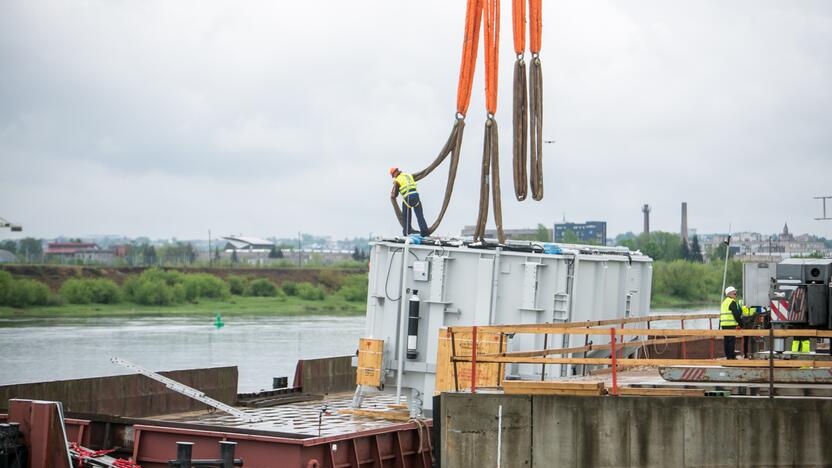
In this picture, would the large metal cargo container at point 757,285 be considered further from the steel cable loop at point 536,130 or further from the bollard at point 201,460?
the bollard at point 201,460

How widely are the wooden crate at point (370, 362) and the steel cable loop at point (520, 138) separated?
4008mm

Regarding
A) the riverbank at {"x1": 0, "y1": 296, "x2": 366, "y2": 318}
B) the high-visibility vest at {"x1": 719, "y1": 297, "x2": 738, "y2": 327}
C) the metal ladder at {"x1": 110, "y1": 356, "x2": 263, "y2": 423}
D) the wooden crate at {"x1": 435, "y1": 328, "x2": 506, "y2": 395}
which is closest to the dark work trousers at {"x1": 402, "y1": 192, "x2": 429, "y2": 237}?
the wooden crate at {"x1": 435, "y1": 328, "x2": 506, "y2": 395}

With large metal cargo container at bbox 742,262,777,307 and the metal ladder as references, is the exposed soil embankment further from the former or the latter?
large metal cargo container at bbox 742,262,777,307

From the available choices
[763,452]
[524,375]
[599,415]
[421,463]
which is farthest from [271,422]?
[763,452]

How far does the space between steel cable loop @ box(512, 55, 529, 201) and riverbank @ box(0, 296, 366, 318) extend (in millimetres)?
66941

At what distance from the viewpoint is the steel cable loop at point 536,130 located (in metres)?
20.4

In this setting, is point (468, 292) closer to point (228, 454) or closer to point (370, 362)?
point (370, 362)

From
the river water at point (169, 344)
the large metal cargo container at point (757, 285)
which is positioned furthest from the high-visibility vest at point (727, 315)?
the river water at point (169, 344)

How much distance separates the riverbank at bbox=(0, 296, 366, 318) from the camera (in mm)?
84812

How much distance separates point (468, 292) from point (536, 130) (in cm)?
359

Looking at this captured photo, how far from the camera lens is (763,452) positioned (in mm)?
13289

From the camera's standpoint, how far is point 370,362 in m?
18.7

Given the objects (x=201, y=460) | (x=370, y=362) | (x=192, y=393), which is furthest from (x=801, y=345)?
(x=192, y=393)

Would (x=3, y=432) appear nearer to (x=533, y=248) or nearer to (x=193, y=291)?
(x=533, y=248)
